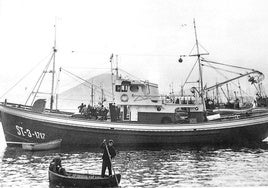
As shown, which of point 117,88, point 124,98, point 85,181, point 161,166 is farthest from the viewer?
point 117,88

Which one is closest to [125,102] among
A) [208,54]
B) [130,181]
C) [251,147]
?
[208,54]

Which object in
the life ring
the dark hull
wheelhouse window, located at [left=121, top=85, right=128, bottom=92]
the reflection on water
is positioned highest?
wheelhouse window, located at [left=121, top=85, right=128, bottom=92]

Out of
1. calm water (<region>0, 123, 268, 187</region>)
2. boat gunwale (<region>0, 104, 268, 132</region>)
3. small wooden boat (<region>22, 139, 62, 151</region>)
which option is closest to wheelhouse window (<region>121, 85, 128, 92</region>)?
boat gunwale (<region>0, 104, 268, 132</region>)

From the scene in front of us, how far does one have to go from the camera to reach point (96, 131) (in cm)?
2712

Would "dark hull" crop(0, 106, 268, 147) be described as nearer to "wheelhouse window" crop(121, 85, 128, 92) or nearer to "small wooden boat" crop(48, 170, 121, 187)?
"wheelhouse window" crop(121, 85, 128, 92)

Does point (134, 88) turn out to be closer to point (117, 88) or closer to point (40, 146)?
point (117, 88)

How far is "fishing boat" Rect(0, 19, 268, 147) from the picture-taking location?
27.0 meters

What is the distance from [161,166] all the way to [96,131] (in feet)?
29.9

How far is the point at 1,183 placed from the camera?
15.2 meters

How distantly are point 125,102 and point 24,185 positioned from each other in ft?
55.1

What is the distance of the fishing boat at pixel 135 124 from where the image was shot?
2700 centimetres

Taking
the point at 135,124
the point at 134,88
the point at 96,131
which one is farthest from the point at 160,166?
the point at 134,88

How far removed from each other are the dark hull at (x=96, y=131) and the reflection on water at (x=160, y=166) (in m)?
1.20

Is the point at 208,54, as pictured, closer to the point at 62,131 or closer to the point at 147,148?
the point at 147,148
